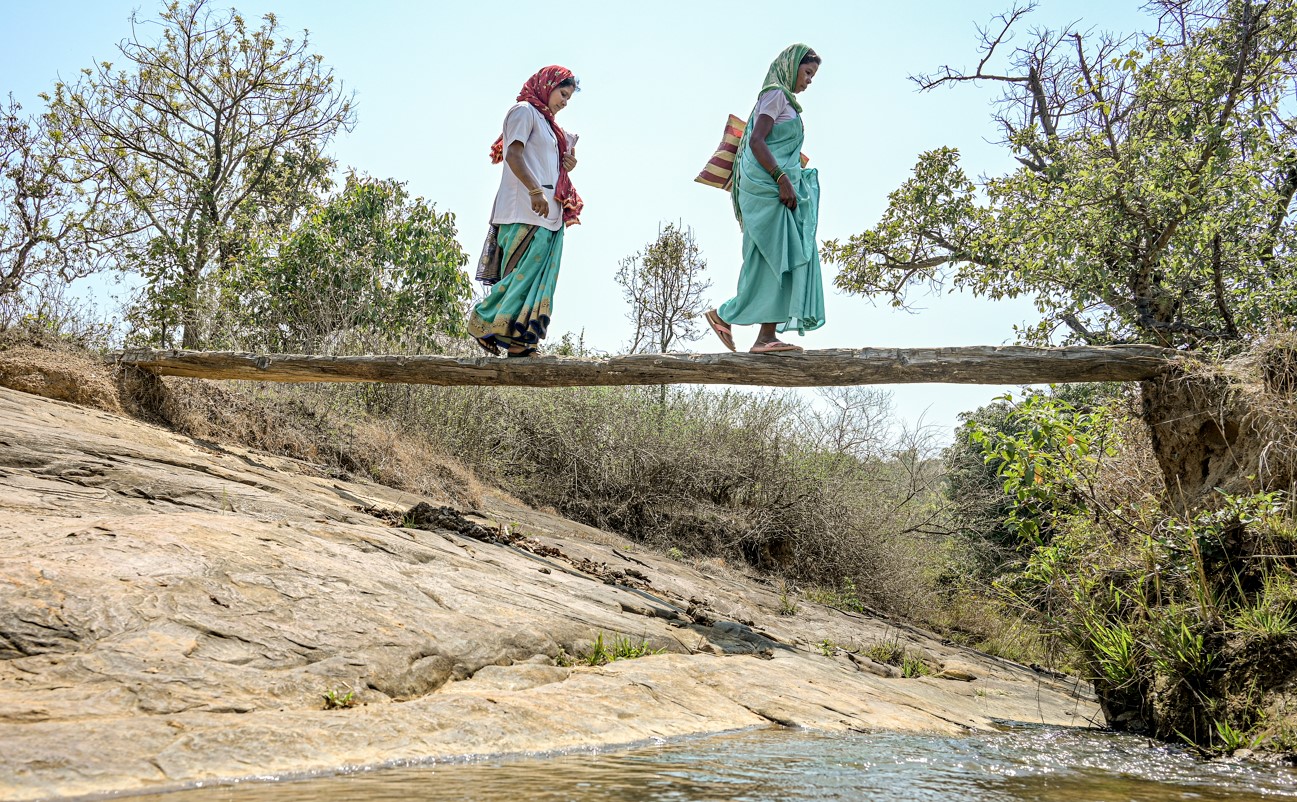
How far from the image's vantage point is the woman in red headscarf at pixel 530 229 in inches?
281

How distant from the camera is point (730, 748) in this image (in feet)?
10.7

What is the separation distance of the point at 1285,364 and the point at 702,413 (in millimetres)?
7571

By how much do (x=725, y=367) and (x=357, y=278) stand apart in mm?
7942

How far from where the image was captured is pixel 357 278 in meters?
12.6

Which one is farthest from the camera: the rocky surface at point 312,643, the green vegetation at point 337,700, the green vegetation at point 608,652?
the green vegetation at point 608,652

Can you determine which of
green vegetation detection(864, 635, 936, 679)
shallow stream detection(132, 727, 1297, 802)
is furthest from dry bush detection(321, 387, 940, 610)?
shallow stream detection(132, 727, 1297, 802)

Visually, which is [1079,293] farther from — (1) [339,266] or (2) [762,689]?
(1) [339,266]

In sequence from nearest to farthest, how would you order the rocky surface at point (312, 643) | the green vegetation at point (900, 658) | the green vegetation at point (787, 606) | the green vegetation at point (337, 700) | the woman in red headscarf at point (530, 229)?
1. the rocky surface at point (312, 643)
2. the green vegetation at point (337, 700)
3. the green vegetation at point (900, 658)
4. the woman in red headscarf at point (530, 229)
5. the green vegetation at point (787, 606)

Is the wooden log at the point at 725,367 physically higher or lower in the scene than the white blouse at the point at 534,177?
lower

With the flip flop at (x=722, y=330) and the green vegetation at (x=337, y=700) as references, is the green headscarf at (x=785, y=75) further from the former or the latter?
the green vegetation at (x=337, y=700)

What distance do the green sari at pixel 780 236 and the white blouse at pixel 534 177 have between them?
150 cm

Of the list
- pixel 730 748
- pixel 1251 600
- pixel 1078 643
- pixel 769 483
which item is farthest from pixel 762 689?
pixel 769 483

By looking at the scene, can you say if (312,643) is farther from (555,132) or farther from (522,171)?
(555,132)

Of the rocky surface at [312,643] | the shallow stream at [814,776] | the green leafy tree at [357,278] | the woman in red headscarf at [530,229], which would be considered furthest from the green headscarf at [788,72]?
the green leafy tree at [357,278]
